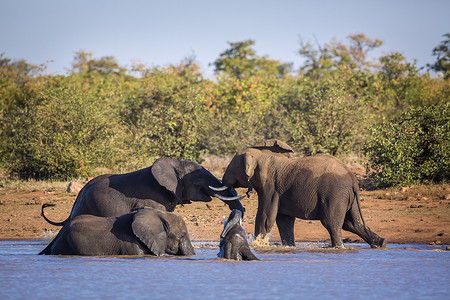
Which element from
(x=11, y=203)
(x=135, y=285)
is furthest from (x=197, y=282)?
(x=11, y=203)

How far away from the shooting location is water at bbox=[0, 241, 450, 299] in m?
7.35

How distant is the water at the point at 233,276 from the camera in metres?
7.35

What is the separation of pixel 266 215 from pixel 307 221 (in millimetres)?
3728

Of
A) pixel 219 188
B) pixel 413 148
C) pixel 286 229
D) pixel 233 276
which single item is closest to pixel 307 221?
pixel 286 229

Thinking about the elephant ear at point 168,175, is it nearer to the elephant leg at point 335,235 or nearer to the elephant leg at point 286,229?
the elephant leg at point 286,229

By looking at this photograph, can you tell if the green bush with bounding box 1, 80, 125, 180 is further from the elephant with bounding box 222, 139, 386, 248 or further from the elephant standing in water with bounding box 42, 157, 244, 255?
the elephant standing in water with bounding box 42, 157, 244, 255

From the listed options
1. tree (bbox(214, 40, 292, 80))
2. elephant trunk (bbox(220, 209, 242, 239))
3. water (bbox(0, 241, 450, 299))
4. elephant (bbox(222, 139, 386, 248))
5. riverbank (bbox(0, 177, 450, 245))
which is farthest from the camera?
tree (bbox(214, 40, 292, 80))

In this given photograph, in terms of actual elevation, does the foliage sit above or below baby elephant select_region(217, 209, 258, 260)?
above

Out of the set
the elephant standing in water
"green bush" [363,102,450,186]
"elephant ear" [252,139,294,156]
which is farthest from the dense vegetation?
the elephant standing in water

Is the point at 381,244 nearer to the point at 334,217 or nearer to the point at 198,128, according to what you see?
the point at 334,217

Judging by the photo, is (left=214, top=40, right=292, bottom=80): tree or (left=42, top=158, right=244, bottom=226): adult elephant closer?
(left=42, top=158, right=244, bottom=226): adult elephant

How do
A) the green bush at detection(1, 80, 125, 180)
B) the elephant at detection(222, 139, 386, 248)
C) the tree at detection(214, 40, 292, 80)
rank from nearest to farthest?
1. the elephant at detection(222, 139, 386, 248)
2. the green bush at detection(1, 80, 125, 180)
3. the tree at detection(214, 40, 292, 80)

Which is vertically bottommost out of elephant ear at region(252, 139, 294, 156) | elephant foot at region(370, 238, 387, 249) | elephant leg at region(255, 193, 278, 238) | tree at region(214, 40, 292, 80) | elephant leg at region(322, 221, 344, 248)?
elephant foot at region(370, 238, 387, 249)

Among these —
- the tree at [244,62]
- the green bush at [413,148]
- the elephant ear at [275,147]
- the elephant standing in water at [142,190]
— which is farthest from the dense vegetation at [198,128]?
the tree at [244,62]
